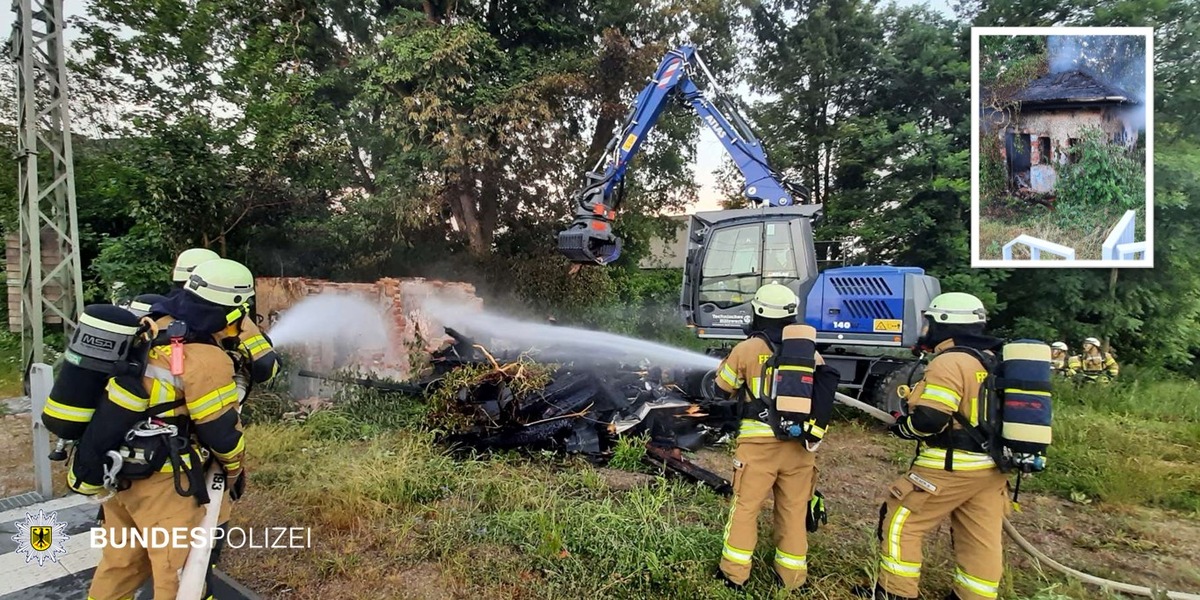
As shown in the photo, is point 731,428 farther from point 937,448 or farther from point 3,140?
point 3,140

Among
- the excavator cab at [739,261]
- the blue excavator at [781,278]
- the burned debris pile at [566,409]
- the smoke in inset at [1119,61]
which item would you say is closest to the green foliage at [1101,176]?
the smoke in inset at [1119,61]

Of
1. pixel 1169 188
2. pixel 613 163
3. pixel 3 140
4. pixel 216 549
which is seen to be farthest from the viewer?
pixel 1169 188

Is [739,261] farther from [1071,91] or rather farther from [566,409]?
[1071,91]

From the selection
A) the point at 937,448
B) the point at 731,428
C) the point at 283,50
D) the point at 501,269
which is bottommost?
the point at 731,428

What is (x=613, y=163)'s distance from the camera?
A: 25.6 ft

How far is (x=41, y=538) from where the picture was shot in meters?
3.79

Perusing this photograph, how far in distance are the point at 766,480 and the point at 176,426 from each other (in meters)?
2.92

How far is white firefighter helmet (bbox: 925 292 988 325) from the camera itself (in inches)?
125

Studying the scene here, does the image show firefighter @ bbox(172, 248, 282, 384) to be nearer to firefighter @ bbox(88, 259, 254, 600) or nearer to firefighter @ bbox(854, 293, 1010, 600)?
firefighter @ bbox(88, 259, 254, 600)

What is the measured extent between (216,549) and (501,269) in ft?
31.3

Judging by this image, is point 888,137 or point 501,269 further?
point 501,269

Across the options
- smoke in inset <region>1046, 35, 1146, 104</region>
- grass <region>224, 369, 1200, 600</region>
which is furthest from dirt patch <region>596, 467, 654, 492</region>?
smoke in inset <region>1046, 35, 1146, 104</region>

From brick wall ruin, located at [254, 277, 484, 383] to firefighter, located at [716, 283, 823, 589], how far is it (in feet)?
15.9

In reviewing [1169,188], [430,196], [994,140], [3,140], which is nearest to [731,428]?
[430,196]
